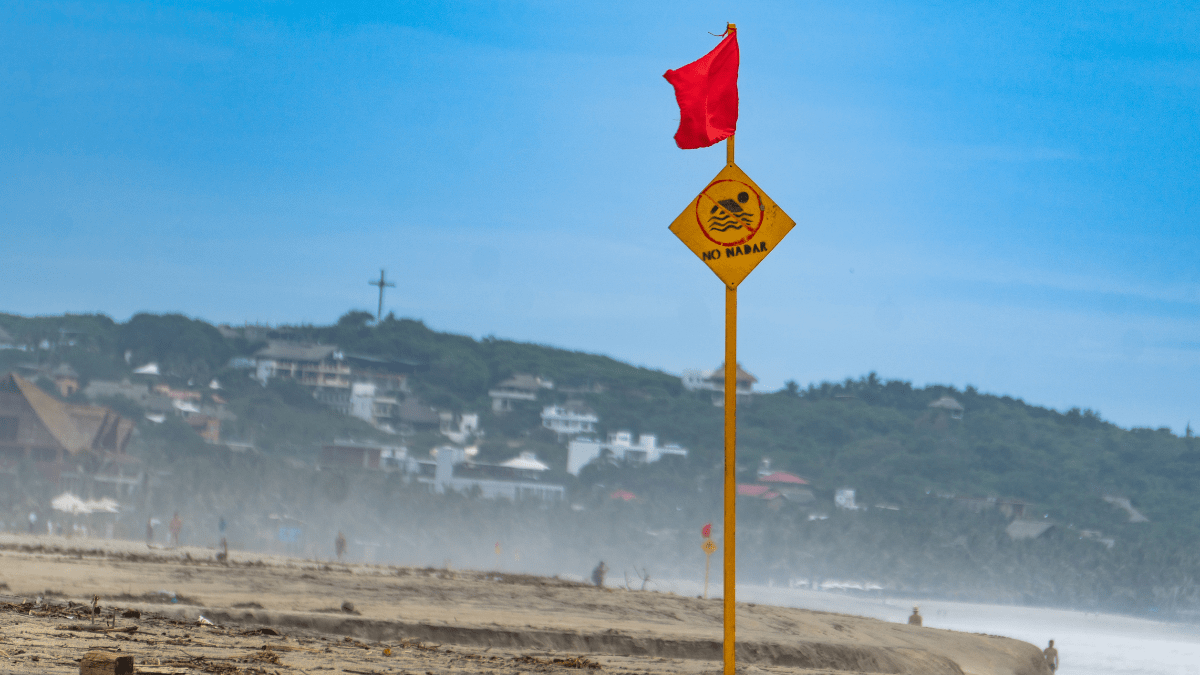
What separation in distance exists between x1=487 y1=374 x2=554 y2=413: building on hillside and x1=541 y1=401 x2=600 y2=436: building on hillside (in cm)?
499

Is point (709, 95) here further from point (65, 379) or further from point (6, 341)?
point (6, 341)

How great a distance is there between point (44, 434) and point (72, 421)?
4.61 metres

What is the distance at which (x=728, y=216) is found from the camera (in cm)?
809

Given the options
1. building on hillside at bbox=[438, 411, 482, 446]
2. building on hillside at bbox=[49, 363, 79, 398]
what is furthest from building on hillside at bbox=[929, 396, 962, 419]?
building on hillside at bbox=[49, 363, 79, 398]

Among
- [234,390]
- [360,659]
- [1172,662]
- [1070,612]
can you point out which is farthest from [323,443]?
[360,659]

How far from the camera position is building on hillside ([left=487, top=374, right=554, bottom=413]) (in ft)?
449

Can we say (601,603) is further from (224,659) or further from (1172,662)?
(1172,662)

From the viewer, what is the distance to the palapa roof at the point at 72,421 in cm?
7181

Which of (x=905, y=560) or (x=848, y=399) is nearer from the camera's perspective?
(x=905, y=560)

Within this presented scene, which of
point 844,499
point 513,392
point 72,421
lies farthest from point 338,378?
point 844,499

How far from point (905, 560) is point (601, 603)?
89.4 metres

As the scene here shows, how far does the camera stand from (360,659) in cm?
867

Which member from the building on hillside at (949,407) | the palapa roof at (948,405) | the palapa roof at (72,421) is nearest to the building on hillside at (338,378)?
the palapa roof at (72,421)

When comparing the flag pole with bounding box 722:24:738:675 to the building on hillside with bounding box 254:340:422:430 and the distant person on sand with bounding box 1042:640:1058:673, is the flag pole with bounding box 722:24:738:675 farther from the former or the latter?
the building on hillside with bounding box 254:340:422:430
